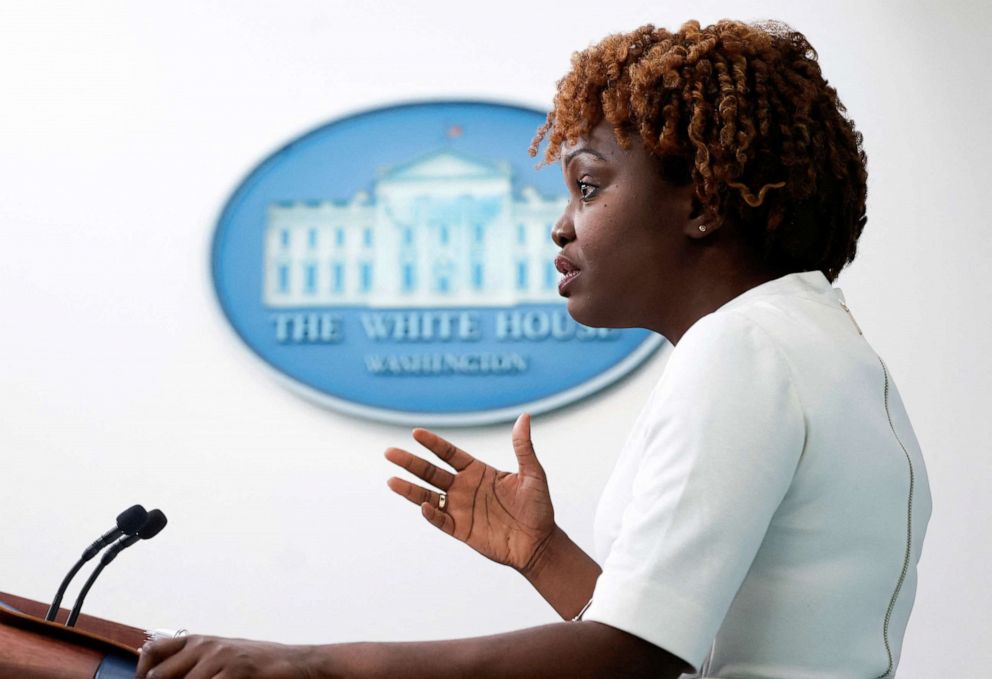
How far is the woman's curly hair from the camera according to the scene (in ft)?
3.32

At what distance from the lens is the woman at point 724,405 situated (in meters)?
0.78

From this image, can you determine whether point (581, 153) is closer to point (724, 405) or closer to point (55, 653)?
point (724, 405)

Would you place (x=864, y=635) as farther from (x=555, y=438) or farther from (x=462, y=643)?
(x=555, y=438)

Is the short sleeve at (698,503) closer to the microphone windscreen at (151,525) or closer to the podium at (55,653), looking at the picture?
the podium at (55,653)

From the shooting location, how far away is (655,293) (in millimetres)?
1078

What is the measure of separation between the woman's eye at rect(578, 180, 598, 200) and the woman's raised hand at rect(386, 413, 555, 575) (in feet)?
1.03

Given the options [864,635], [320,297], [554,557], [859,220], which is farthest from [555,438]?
[864,635]

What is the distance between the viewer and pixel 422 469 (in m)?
1.33

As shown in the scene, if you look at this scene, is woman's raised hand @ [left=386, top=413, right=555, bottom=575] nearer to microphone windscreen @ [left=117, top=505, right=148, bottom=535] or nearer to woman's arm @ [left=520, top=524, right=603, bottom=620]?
woman's arm @ [left=520, top=524, right=603, bottom=620]

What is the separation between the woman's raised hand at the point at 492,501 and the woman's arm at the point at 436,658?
51cm

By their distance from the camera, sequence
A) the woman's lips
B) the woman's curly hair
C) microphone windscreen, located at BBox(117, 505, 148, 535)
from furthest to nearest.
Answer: microphone windscreen, located at BBox(117, 505, 148, 535) < the woman's lips < the woman's curly hair

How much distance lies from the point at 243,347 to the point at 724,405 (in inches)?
81.6

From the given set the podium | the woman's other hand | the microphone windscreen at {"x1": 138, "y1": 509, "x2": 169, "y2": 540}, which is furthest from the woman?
the microphone windscreen at {"x1": 138, "y1": 509, "x2": 169, "y2": 540}

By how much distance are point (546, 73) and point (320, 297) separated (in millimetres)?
792
